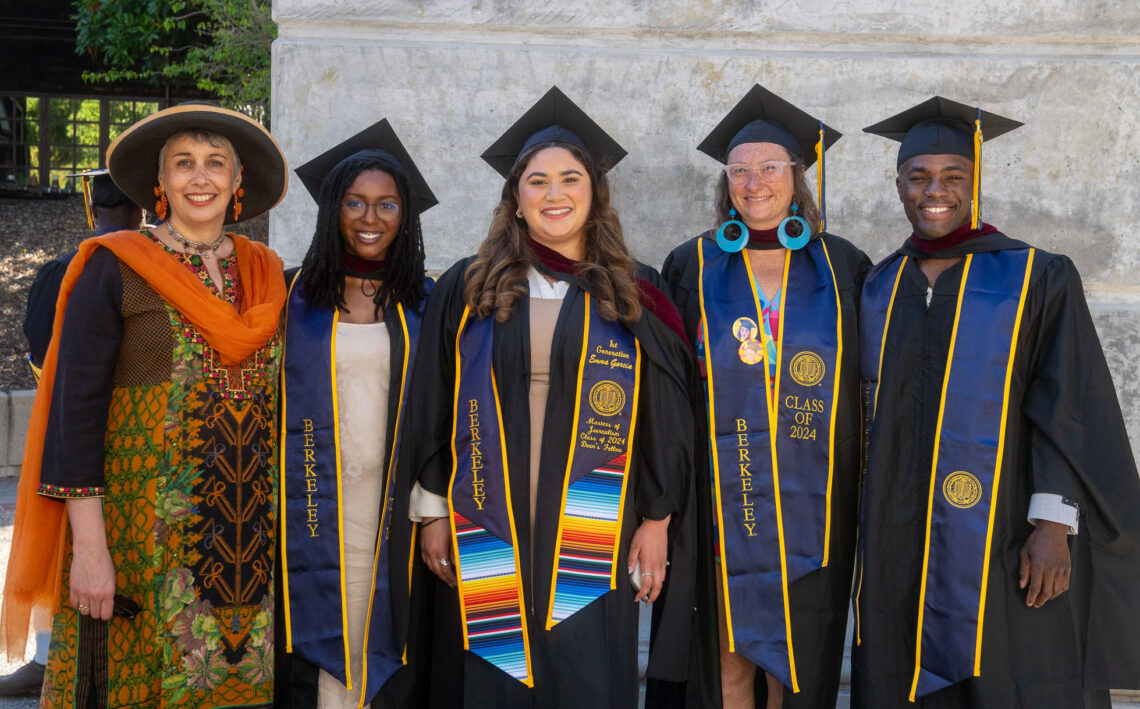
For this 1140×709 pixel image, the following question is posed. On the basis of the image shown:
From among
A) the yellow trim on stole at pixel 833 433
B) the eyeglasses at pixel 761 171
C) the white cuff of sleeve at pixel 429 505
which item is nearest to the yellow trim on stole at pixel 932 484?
the yellow trim on stole at pixel 833 433

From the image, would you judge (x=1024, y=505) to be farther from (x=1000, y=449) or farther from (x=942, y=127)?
(x=942, y=127)

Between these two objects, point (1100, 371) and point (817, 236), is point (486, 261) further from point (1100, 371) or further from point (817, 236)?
point (1100, 371)

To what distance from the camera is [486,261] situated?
123 inches

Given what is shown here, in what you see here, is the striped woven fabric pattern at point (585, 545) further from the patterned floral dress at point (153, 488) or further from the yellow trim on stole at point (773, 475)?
the patterned floral dress at point (153, 488)

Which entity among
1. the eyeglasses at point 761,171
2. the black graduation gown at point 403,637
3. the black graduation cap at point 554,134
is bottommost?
the black graduation gown at point 403,637

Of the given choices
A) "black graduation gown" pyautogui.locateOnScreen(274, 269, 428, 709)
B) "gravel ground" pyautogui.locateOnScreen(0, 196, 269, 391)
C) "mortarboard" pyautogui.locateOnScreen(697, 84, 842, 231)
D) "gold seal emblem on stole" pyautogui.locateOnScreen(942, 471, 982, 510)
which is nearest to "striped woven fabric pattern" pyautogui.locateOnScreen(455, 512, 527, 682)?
"black graduation gown" pyautogui.locateOnScreen(274, 269, 428, 709)

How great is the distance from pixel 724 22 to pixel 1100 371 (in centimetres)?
205

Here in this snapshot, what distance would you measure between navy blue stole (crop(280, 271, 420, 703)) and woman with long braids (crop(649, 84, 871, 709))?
0.96 meters

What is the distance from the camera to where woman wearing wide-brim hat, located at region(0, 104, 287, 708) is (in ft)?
9.34

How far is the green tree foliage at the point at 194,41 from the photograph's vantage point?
37.4 feet

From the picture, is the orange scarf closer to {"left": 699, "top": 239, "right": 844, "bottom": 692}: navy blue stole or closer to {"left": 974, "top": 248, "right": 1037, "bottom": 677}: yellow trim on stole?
{"left": 699, "top": 239, "right": 844, "bottom": 692}: navy blue stole

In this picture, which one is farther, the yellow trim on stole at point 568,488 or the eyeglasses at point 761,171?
the eyeglasses at point 761,171

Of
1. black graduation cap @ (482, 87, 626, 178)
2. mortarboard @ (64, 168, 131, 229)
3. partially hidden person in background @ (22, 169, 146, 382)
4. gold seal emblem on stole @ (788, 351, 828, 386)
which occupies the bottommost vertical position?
gold seal emblem on stole @ (788, 351, 828, 386)

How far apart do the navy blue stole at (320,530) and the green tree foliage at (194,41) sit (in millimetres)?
8642
